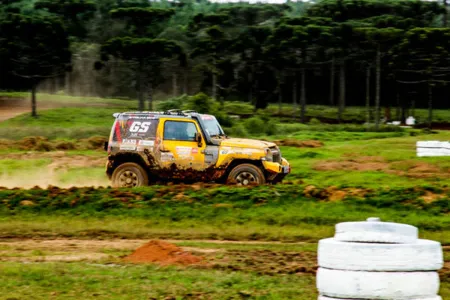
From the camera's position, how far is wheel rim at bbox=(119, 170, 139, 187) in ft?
69.4

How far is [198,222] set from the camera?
56.0 ft

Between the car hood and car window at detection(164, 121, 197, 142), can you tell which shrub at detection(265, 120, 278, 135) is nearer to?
the car hood

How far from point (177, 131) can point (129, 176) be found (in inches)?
66.3

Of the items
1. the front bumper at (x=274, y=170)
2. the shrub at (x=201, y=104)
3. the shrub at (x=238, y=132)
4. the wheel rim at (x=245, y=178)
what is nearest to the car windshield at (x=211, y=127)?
the wheel rim at (x=245, y=178)

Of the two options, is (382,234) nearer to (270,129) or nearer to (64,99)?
(270,129)

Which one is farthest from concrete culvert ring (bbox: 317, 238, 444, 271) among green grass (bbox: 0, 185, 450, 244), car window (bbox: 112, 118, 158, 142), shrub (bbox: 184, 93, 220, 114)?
shrub (bbox: 184, 93, 220, 114)

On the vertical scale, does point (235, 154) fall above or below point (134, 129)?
below

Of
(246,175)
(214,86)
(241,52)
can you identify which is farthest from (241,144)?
(241,52)

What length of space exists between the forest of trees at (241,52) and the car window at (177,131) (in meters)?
43.6

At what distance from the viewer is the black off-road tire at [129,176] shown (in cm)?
2109

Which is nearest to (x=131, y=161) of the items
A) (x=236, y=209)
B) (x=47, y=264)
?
(x=236, y=209)

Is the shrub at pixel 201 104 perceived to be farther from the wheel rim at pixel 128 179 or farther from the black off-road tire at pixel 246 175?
the black off-road tire at pixel 246 175

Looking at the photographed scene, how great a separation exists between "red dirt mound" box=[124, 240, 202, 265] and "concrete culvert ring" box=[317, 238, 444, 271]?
5126mm

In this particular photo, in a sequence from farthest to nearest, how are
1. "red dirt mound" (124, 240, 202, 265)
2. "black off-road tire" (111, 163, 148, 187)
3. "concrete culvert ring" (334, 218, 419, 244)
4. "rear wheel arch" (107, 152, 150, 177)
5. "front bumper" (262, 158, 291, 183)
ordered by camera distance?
"black off-road tire" (111, 163, 148, 187) → "rear wheel arch" (107, 152, 150, 177) → "front bumper" (262, 158, 291, 183) → "red dirt mound" (124, 240, 202, 265) → "concrete culvert ring" (334, 218, 419, 244)
